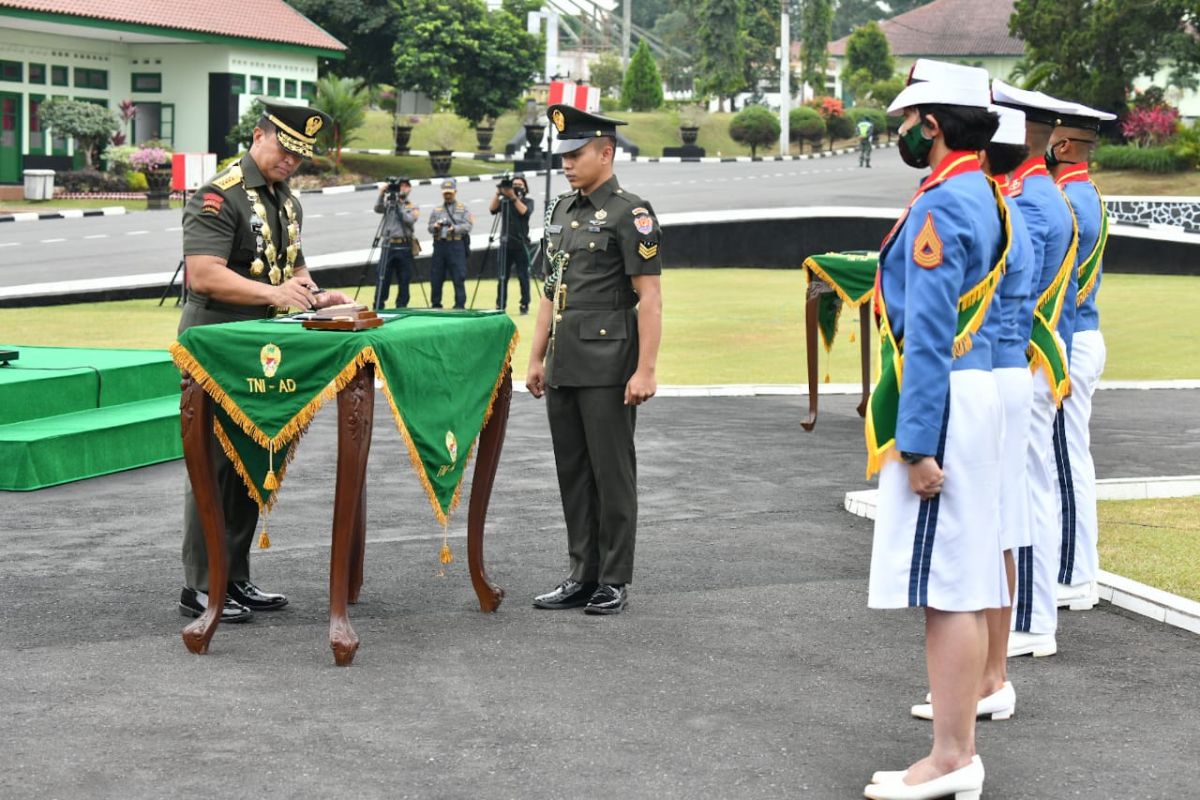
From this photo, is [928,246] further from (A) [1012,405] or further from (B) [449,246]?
(B) [449,246]

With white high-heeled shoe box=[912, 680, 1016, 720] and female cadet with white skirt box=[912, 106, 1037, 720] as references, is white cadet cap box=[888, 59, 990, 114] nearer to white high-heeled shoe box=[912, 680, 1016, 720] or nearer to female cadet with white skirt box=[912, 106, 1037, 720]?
female cadet with white skirt box=[912, 106, 1037, 720]

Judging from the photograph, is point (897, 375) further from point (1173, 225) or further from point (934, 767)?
point (1173, 225)

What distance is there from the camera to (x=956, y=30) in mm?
96188

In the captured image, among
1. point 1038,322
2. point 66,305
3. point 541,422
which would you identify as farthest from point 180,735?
point 66,305

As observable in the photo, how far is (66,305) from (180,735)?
16074mm

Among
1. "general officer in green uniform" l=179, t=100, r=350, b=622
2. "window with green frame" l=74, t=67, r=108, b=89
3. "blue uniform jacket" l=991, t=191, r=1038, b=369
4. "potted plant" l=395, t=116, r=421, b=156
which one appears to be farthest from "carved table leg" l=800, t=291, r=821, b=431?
"potted plant" l=395, t=116, r=421, b=156

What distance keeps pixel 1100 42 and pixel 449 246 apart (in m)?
24.8

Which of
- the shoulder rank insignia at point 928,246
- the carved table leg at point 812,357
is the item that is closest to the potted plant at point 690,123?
the carved table leg at point 812,357

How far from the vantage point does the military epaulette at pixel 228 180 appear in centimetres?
603

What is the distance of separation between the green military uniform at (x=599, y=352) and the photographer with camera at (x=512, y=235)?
13217mm

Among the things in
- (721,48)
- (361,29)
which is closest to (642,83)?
(721,48)

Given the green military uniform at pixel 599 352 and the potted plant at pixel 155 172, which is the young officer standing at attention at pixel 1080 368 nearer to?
the green military uniform at pixel 599 352

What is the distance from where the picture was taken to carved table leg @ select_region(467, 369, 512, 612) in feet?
20.6

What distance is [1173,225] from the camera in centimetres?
3094
